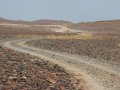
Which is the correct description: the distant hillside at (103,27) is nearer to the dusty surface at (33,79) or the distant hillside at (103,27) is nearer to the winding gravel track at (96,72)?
the winding gravel track at (96,72)

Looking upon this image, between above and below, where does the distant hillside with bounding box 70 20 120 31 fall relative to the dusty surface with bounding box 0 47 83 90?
below

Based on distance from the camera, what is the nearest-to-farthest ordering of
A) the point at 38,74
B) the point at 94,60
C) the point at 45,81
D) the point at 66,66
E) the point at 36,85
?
1. the point at 36,85
2. the point at 45,81
3. the point at 38,74
4. the point at 66,66
5. the point at 94,60

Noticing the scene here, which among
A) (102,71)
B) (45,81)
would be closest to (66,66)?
(102,71)

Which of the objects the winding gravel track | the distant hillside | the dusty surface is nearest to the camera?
the dusty surface

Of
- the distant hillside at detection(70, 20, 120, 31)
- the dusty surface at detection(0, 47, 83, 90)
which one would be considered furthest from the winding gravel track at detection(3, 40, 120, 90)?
the distant hillside at detection(70, 20, 120, 31)

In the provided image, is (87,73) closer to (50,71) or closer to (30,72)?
A: (50,71)

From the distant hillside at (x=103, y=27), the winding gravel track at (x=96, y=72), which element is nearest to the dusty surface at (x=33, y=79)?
the winding gravel track at (x=96, y=72)

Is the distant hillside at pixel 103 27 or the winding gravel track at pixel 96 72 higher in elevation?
the winding gravel track at pixel 96 72

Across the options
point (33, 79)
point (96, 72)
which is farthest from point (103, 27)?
point (33, 79)

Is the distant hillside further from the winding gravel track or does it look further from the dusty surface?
the dusty surface

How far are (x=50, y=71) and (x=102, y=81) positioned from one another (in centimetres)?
318

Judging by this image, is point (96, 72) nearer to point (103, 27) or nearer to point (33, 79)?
point (33, 79)

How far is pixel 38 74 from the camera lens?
20.9m

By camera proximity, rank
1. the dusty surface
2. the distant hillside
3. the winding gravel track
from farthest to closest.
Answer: the distant hillside
the winding gravel track
the dusty surface
